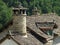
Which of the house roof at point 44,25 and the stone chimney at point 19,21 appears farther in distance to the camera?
the house roof at point 44,25

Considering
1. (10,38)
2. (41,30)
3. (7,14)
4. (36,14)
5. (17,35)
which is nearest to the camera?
(10,38)

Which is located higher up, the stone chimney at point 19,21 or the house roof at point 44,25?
the stone chimney at point 19,21

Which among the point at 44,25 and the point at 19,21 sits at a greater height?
the point at 19,21

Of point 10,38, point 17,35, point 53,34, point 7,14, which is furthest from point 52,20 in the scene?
point 7,14

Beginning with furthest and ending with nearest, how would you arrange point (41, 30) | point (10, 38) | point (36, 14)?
point (36, 14) < point (41, 30) < point (10, 38)

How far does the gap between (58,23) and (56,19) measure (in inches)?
71.7

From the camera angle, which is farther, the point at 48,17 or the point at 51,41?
the point at 48,17

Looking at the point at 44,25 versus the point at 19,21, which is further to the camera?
the point at 44,25

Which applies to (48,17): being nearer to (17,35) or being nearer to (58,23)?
(58,23)

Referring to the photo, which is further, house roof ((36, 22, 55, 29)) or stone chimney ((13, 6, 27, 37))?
house roof ((36, 22, 55, 29))

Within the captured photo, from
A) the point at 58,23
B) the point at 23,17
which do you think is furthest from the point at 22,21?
the point at 58,23

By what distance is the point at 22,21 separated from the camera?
47.6 m

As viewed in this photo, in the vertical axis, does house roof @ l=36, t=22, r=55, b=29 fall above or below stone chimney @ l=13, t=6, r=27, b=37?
below

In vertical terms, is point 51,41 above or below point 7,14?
above
